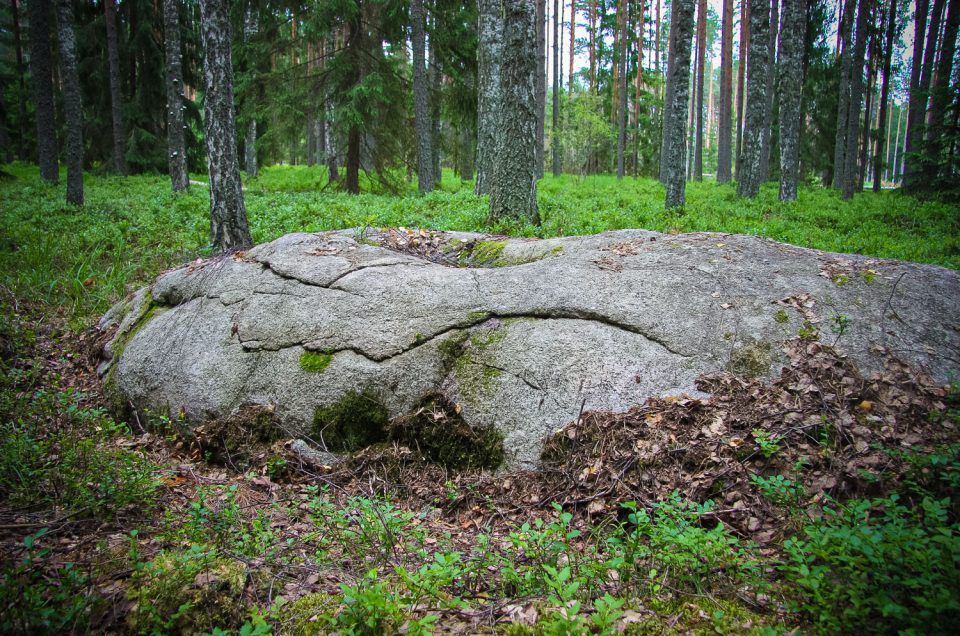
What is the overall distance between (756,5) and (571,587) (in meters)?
16.9

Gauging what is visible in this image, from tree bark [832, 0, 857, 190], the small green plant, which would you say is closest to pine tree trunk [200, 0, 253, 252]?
the small green plant

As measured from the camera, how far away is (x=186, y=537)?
2.94 metres

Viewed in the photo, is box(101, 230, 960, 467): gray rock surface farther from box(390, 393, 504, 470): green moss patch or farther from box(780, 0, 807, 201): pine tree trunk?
box(780, 0, 807, 201): pine tree trunk

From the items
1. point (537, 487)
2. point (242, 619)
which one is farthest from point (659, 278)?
point (242, 619)

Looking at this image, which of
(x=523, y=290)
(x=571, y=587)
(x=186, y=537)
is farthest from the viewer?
(x=523, y=290)

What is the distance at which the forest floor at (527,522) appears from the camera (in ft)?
7.04

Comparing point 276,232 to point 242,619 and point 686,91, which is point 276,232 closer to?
point 242,619

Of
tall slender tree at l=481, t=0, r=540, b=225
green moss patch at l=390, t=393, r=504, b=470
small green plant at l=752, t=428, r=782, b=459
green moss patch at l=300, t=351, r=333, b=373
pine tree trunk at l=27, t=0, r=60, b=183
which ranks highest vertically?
pine tree trunk at l=27, t=0, r=60, b=183

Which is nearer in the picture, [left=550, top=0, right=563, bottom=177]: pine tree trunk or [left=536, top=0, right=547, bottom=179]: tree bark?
[left=536, top=0, right=547, bottom=179]: tree bark

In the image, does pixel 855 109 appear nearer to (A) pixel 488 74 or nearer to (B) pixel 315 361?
(A) pixel 488 74

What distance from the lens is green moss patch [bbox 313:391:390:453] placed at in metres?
4.42

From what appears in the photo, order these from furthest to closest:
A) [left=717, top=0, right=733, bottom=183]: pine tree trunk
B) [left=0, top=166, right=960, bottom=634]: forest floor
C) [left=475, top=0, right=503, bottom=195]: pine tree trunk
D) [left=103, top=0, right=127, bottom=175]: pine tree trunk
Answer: [left=717, top=0, right=733, bottom=183]: pine tree trunk → [left=103, top=0, right=127, bottom=175]: pine tree trunk → [left=475, top=0, right=503, bottom=195]: pine tree trunk → [left=0, top=166, right=960, bottom=634]: forest floor

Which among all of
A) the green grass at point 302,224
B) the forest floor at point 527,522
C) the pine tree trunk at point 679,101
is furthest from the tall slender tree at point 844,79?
the forest floor at point 527,522

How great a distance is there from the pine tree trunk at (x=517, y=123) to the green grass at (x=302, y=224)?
520mm
